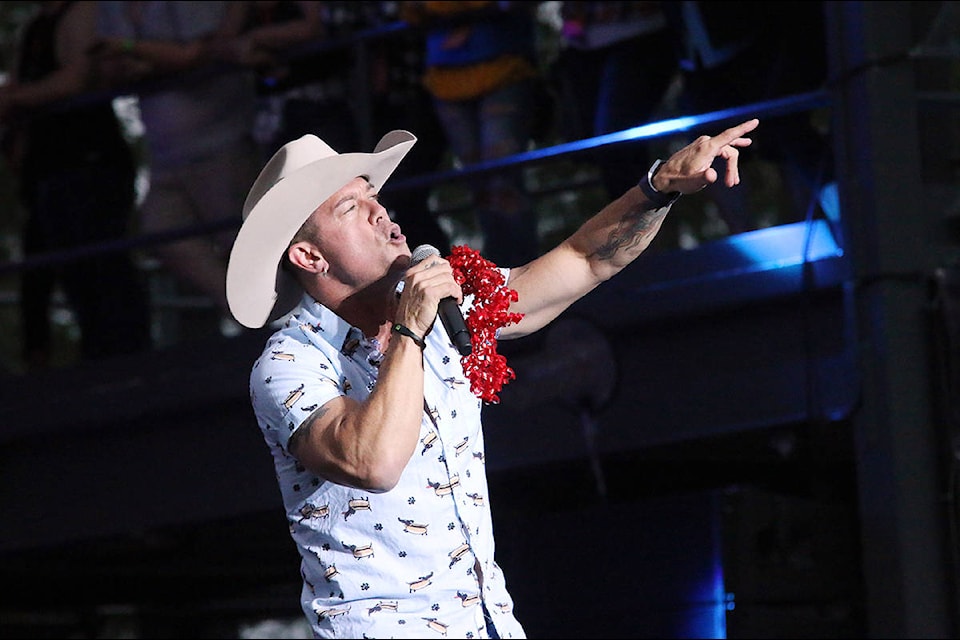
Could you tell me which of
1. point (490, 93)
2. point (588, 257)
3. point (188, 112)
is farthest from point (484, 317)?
point (188, 112)

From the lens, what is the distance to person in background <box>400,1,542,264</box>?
5234 millimetres

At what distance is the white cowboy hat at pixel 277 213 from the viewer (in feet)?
10.1

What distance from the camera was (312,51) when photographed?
18.5 ft

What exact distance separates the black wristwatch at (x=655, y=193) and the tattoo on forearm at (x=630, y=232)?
29 millimetres

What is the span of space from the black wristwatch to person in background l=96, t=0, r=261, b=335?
2917 mm

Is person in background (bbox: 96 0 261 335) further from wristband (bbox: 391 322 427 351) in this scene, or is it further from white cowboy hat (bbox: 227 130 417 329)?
wristband (bbox: 391 322 427 351)

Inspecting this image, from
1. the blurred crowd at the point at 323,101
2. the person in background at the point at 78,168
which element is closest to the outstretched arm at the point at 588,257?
the blurred crowd at the point at 323,101

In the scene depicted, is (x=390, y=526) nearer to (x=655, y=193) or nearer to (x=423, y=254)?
(x=423, y=254)

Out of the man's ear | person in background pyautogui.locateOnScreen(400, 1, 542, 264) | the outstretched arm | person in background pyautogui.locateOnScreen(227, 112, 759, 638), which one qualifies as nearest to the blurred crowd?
person in background pyautogui.locateOnScreen(400, 1, 542, 264)

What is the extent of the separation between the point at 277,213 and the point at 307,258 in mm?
116

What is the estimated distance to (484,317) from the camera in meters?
3.02

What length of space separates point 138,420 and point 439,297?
3510mm

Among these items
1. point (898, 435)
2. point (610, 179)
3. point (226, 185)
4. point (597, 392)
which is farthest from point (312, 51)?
point (898, 435)

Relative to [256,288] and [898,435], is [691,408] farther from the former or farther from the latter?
[256,288]
